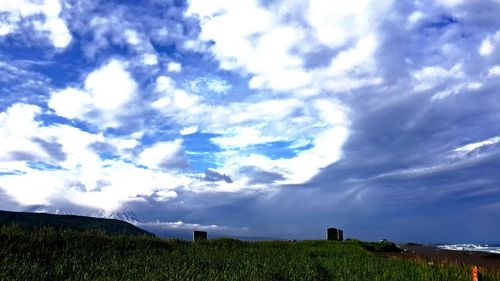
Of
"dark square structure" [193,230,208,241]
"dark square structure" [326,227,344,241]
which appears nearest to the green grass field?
"dark square structure" [193,230,208,241]

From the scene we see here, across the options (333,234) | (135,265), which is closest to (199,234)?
(333,234)

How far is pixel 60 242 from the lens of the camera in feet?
59.9

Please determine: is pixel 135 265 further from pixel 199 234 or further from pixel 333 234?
pixel 333 234

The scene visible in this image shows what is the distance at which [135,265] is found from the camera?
15109 mm

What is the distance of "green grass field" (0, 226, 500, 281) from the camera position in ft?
41.5

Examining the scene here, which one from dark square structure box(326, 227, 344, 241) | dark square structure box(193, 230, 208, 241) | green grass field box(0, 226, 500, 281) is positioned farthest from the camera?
A: dark square structure box(326, 227, 344, 241)

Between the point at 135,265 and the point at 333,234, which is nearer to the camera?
the point at 135,265

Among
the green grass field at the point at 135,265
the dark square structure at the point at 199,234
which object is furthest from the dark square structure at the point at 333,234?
the green grass field at the point at 135,265

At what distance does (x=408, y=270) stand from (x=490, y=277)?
10.5 feet

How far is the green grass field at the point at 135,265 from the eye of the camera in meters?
12.6

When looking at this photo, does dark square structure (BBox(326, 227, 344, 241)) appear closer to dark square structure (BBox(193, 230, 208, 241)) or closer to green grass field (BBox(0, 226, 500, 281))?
dark square structure (BBox(193, 230, 208, 241))

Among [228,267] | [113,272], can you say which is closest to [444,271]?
[228,267]

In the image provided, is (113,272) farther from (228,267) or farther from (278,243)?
(278,243)

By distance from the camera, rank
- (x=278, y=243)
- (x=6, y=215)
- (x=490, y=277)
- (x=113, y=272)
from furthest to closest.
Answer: (x=6, y=215)
(x=278, y=243)
(x=490, y=277)
(x=113, y=272)
